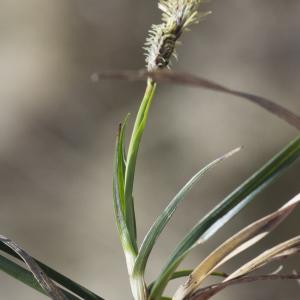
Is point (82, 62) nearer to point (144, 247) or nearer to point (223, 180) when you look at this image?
point (223, 180)

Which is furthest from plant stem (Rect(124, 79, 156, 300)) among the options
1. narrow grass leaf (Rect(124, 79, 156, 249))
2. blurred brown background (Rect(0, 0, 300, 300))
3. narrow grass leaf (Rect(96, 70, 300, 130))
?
blurred brown background (Rect(0, 0, 300, 300))

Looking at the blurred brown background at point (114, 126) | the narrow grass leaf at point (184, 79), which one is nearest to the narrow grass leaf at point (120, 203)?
the narrow grass leaf at point (184, 79)

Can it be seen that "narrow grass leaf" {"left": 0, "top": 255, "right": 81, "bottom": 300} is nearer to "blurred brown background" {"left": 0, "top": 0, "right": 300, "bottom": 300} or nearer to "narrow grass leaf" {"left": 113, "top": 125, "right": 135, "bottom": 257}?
"narrow grass leaf" {"left": 113, "top": 125, "right": 135, "bottom": 257}

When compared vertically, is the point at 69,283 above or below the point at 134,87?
below

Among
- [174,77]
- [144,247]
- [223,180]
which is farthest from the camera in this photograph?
[223,180]

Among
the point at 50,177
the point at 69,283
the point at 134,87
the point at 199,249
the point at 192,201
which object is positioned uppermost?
the point at 134,87

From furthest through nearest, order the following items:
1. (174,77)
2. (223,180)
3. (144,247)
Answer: (223,180) < (144,247) < (174,77)

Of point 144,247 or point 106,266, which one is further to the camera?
point 106,266

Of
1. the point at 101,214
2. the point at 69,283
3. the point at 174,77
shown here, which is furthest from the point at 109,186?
the point at 174,77
